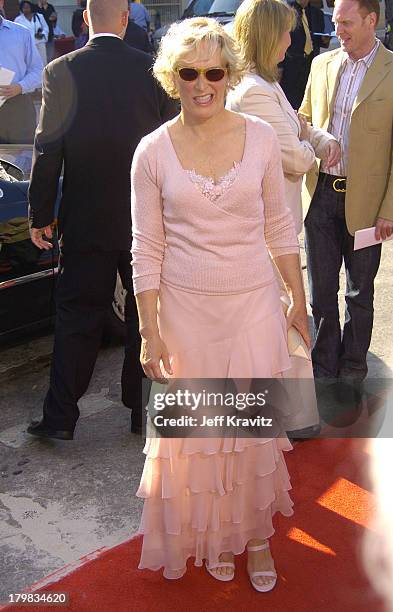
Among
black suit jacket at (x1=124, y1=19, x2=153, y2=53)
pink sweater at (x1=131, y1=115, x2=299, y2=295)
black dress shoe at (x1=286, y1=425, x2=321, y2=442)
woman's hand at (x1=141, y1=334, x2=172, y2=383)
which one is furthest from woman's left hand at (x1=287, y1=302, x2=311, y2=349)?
black suit jacket at (x1=124, y1=19, x2=153, y2=53)

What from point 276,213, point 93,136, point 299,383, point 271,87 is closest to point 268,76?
point 271,87

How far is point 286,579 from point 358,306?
64.2 inches

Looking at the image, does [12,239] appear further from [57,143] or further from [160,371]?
[160,371]

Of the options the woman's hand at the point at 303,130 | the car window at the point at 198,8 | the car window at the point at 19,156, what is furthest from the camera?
the car window at the point at 198,8

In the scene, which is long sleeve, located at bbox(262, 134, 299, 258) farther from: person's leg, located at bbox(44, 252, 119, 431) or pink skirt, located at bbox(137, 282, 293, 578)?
person's leg, located at bbox(44, 252, 119, 431)

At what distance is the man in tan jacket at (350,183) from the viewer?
153 inches

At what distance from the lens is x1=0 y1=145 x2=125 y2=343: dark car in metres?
4.59

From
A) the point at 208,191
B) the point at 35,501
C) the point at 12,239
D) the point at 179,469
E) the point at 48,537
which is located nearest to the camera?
the point at 208,191

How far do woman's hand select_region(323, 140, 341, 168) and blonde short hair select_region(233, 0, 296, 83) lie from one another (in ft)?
1.42

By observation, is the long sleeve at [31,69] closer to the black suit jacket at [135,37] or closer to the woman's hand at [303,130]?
the black suit jacket at [135,37]

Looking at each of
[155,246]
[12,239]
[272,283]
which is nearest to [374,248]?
[272,283]

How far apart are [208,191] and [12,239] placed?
6.90 ft

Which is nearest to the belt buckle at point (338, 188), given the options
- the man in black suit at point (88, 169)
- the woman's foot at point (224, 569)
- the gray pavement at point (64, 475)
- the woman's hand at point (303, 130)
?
the woman's hand at point (303, 130)

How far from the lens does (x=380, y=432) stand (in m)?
4.13
